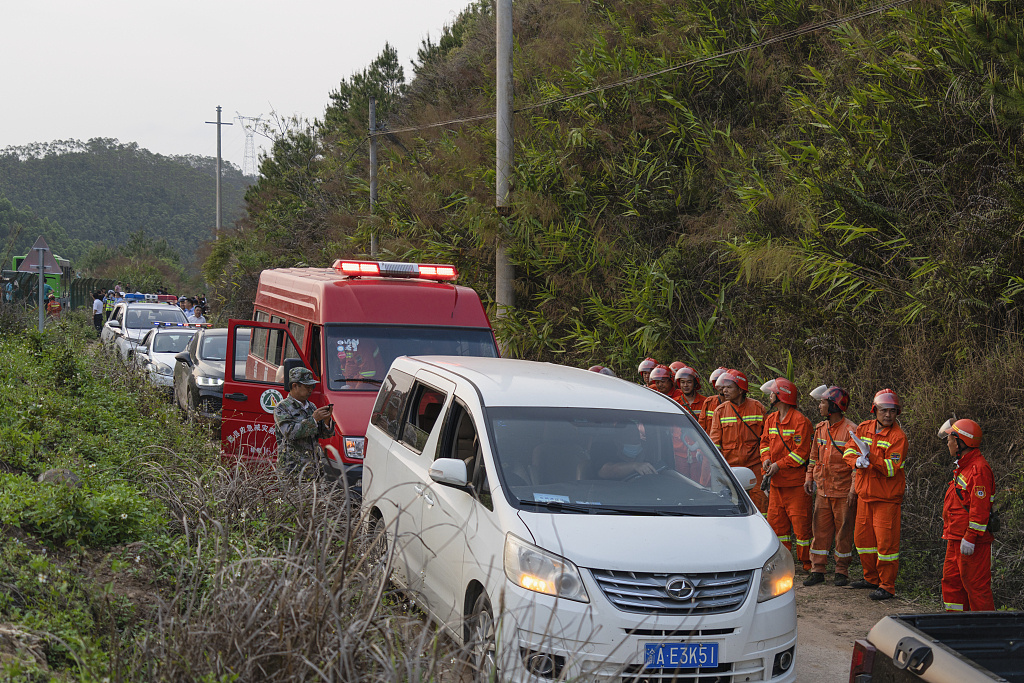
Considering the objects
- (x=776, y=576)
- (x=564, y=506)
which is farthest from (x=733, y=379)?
(x=564, y=506)

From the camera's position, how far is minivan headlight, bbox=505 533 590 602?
424 centimetres

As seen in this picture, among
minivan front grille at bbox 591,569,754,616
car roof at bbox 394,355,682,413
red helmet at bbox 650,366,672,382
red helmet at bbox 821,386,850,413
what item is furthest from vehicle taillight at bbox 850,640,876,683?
red helmet at bbox 650,366,672,382

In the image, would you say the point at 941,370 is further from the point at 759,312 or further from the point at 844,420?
the point at 759,312

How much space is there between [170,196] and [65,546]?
92.2m

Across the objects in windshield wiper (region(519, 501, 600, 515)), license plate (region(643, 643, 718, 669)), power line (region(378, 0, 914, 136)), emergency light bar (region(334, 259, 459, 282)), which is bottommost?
license plate (region(643, 643, 718, 669))

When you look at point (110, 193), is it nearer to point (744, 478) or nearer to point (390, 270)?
point (390, 270)

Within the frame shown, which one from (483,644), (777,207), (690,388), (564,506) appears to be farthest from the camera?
(777,207)

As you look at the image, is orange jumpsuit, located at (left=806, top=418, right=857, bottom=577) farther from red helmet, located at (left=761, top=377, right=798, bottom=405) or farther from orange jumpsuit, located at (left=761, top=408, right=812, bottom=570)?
red helmet, located at (left=761, top=377, right=798, bottom=405)

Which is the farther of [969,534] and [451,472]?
[969,534]

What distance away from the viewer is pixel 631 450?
5348mm

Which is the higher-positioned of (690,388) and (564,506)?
(564,506)

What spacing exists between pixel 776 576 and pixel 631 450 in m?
1.11

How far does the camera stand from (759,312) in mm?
11531

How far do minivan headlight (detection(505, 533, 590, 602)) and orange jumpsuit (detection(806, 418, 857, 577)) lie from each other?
171 inches
